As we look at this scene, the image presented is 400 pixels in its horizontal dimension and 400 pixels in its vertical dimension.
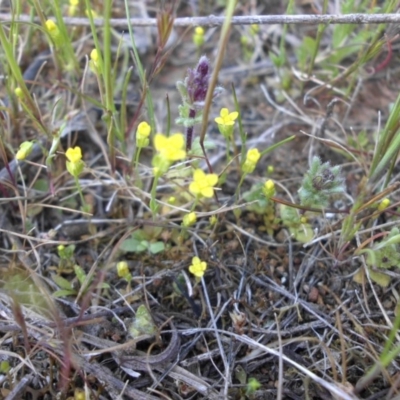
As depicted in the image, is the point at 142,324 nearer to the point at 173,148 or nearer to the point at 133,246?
the point at 133,246

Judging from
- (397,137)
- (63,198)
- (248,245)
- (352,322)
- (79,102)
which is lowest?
(352,322)

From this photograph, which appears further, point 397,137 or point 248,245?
→ point 248,245

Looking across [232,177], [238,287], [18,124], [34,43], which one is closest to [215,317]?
[238,287]

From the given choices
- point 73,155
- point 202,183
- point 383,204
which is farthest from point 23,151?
point 383,204

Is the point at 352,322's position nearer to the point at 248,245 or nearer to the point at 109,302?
the point at 248,245

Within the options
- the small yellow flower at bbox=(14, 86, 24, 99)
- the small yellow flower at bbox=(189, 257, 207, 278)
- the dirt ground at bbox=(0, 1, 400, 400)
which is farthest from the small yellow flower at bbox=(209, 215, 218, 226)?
the small yellow flower at bbox=(14, 86, 24, 99)
